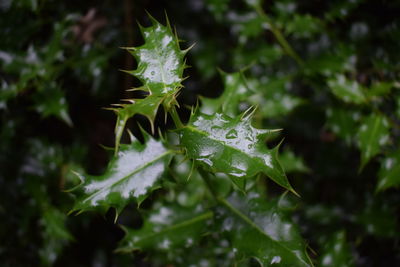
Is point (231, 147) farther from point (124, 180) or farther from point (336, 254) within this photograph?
point (336, 254)

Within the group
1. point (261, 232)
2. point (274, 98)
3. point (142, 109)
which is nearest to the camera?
point (142, 109)

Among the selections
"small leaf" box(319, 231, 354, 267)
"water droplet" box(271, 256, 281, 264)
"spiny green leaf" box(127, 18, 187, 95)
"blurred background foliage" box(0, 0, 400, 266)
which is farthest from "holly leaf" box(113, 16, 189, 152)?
"small leaf" box(319, 231, 354, 267)

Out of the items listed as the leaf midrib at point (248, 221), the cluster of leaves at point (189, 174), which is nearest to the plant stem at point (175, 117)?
the cluster of leaves at point (189, 174)

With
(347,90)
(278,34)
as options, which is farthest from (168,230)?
(278,34)

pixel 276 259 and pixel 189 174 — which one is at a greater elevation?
pixel 189 174

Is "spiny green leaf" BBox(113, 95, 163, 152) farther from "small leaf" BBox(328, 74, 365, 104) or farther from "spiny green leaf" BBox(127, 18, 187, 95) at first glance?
"small leaf" BBox(328, 74, 365, 104)

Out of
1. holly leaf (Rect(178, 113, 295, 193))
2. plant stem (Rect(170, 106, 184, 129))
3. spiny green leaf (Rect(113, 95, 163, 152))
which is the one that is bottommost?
holly leaf (Rect(178, 113, 295, 193))
